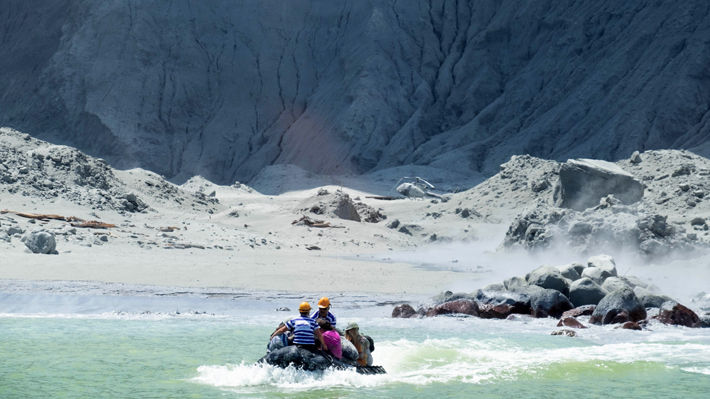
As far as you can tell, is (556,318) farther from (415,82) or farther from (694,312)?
(415,82)

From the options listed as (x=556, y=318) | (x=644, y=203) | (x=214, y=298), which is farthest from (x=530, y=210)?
(x=214, y=298)

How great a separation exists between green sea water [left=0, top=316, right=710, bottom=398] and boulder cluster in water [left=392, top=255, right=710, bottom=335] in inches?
19.6

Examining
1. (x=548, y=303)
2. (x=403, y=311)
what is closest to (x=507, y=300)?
(x=548, y=303)

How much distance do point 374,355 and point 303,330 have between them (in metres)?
2.13

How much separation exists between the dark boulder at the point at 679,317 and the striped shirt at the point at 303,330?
7.72m

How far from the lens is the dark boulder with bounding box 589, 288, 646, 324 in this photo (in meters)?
14.2

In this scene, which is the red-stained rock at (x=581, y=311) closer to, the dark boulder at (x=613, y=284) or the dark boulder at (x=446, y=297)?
the dark boulder at (x=613, y=284)

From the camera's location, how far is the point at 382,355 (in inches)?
451

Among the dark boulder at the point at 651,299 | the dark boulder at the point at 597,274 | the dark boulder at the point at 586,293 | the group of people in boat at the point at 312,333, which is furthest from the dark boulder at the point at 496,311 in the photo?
the group of people in boat at the point at 312,333

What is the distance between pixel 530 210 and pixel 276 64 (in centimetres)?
4958

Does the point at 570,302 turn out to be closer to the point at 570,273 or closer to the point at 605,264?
the point at 570,273

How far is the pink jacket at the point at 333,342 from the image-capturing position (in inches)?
379

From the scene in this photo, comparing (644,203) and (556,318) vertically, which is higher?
(644,203)

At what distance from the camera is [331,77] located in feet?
231
